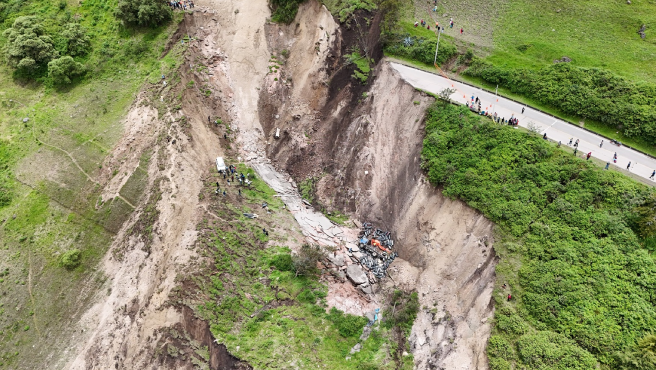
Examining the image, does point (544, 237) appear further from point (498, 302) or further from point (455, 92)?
point (455, 92)

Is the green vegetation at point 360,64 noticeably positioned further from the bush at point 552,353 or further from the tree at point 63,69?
the tree at point 63,69

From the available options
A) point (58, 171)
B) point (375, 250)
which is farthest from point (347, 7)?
point (58, 171)

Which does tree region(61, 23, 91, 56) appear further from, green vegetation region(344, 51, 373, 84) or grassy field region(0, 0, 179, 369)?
green vegetation region(344, 51, 373, 84)

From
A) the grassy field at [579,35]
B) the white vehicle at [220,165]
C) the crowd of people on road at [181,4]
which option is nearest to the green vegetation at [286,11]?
the crowd of people on road at [181,4]

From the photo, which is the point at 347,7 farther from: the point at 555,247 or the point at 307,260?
the point at 555,247

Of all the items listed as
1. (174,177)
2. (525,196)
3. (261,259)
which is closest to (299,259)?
(261,259)
